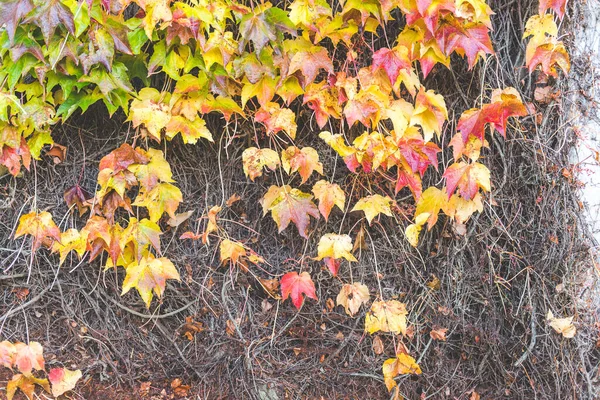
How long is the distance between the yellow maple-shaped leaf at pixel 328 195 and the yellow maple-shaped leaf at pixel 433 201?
30 cm

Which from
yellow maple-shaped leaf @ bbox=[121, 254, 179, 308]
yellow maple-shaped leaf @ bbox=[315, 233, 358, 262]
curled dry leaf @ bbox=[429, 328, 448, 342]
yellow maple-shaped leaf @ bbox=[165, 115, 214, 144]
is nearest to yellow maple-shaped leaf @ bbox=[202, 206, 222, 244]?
yellow maple-shaped leaf @ bbox=[121, 254, 179, 308]

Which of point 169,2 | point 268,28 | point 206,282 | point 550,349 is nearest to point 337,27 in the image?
point 268,28

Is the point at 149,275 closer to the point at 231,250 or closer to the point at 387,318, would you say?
the point at 231,250

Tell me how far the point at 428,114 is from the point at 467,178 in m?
0.27

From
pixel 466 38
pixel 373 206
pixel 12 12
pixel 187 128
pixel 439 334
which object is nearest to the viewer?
pixel 12 12

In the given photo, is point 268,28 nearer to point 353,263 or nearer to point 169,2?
point 169,2

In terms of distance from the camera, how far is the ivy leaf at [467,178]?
1.95 m

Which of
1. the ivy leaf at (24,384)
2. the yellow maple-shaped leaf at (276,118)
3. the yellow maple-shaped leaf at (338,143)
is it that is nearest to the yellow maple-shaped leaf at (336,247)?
the yellow maple-shaped leaf at (338,143)

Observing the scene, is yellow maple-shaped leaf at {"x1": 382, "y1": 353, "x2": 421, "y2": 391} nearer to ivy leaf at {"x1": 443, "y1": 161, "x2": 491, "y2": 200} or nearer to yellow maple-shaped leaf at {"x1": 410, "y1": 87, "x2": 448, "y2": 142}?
ivy leaf at {"x1": 443, "y1": 161, "x2": 491, "y2": 200}

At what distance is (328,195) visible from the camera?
205cm

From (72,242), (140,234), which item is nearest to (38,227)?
(72,242)

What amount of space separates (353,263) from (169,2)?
47.9 inches

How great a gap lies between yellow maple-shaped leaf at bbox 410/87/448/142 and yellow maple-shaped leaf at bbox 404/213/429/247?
317 mm

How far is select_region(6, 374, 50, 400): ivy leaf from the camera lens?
6.77 feet
